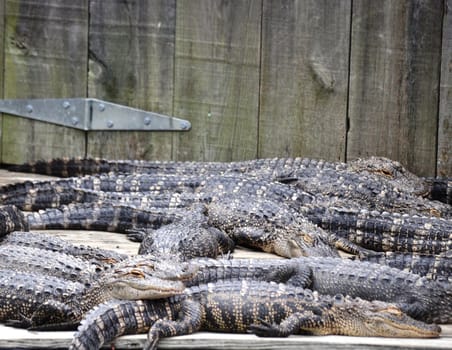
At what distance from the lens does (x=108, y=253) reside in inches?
192

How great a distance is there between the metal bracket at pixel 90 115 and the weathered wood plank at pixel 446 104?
164 centimetres

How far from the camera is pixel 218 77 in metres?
6.78

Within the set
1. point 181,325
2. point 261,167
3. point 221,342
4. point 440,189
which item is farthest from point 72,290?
point 440,189

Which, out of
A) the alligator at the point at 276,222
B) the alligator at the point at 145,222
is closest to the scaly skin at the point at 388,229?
the alligator at the point at 276,222

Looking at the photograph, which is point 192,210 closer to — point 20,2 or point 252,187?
point 252,187

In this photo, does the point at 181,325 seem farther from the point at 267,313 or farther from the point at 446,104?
the point at 446,104

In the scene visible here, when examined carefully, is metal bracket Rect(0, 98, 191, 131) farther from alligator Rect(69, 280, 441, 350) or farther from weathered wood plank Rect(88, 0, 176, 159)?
alligator Rect(69, 280, 441, 350)

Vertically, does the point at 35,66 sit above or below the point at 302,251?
above

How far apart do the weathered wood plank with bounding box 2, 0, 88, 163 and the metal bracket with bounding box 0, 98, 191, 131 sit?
5 cm

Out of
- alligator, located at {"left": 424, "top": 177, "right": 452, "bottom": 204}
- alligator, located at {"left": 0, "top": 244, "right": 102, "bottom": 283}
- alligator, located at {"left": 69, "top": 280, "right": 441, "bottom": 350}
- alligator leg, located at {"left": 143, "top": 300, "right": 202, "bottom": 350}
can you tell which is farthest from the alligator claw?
alligator, located at {"left": 424, "top": 177, "right": 452, "bottom": 204}

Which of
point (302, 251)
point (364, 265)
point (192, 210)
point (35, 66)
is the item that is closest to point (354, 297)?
point (364, 265)

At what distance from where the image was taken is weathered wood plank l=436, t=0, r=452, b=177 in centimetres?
663

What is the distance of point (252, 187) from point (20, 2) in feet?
6.70

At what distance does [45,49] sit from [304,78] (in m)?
1.71
